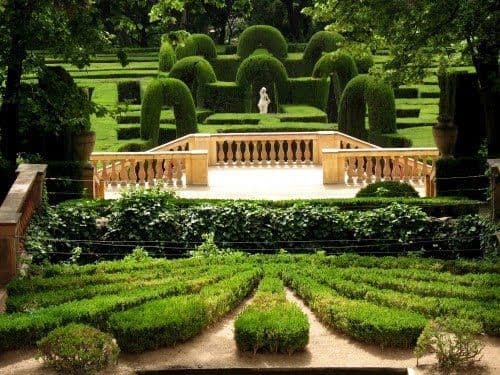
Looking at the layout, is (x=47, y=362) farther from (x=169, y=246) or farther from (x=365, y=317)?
(x=169, y=246)

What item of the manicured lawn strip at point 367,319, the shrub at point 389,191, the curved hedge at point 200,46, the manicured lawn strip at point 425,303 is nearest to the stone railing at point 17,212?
the manicured lawn strip at point 367,319

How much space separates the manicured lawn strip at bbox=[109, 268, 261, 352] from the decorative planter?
9.02 metres

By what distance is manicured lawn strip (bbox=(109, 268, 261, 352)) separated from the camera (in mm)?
9570

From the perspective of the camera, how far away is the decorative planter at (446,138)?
61.6ft

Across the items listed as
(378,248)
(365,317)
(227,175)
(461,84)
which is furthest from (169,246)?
(227,175)

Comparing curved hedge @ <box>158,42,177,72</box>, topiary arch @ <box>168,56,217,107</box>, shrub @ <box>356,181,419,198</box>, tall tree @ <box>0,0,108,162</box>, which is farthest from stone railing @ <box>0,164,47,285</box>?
curved hedge @ <box>158,42,177,72</box>

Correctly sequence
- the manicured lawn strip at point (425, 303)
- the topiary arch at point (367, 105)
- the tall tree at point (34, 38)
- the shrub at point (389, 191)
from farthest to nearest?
the topiary arch at point (367, 105), the shrub at point (389, 191), the tall tree at point (34, 38), the manicured lawn strip at point (425, 303)

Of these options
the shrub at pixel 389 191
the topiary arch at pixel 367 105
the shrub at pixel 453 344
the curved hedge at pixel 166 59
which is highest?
the curved hedge at pixel 166 59

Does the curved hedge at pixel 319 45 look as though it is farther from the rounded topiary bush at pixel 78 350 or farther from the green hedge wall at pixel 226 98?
the rounded topiary bush at pixel 78 350

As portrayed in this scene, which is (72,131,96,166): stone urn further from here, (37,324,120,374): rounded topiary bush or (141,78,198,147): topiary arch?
(37,324,120,374): rounded topiary bush

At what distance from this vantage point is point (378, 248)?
15.1 m

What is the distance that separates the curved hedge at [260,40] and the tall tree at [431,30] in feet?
76.8

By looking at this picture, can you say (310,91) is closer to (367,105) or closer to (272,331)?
(367,105)

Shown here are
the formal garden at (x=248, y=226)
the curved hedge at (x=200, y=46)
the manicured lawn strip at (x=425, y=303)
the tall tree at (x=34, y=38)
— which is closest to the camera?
the formal garden at (x=248, y=226)
